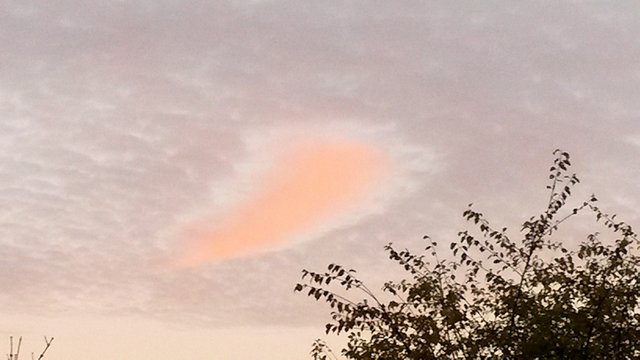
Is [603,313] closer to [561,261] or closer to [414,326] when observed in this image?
[561,261]

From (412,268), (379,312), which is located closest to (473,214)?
(412,268)

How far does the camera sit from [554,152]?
768 inches

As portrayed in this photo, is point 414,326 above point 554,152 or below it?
below

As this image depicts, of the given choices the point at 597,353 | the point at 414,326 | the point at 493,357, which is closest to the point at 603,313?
the point at 597,353

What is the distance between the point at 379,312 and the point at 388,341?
1.77 feet

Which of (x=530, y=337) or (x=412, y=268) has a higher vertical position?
(x=412, y=268)

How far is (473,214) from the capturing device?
1944 cm

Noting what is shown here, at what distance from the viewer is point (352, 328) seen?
60.7 ft

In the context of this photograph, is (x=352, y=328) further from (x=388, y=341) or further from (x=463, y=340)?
(x=463, y=340)

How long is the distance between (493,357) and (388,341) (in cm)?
186

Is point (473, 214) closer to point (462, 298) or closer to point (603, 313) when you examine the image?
point (462, 298)

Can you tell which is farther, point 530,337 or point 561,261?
point 561,261

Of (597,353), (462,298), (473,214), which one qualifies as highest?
(473,214)

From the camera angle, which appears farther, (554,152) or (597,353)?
(554,152)
